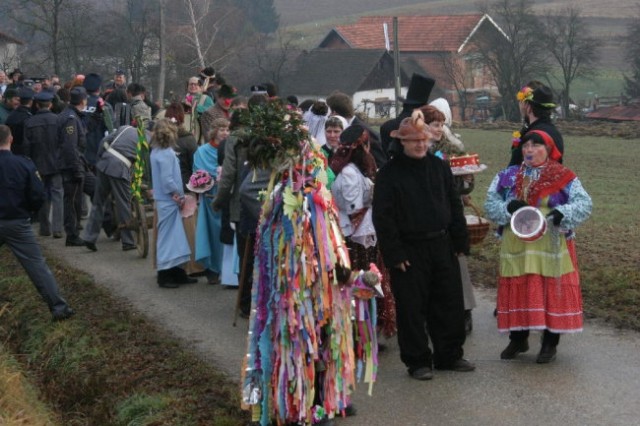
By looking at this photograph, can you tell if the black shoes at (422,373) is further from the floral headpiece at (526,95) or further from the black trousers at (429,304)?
the floral headpiece at (526,95)

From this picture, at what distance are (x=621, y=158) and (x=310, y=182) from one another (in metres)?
21.9

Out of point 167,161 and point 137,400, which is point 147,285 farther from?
point 137,400

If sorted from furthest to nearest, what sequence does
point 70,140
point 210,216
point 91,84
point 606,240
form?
point 91,84 < point 70,140 < point 606,240 < point 210,216

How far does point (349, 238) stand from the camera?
28.2 feet

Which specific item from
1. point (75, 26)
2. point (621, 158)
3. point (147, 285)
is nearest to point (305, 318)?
point (147, 285)

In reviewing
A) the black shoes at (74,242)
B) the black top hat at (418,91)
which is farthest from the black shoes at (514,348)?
the black shoes at (74,242)

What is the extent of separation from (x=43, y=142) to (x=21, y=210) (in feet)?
15.5

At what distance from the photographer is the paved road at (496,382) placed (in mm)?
7000

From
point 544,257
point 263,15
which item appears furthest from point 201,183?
point 263,15

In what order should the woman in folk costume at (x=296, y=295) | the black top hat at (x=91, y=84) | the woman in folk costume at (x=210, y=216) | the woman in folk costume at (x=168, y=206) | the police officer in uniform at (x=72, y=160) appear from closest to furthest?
the woman in folk costume at (x=296, y=295) < the woman in folk costume at (x=210, y=216) < the woman in folk costume at (x=168, y=206) < the police officer in uniform at (x=72, y=160) < the black top hat at (x=91, y=84)

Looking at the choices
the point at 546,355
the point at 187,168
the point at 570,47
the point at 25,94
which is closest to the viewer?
the point at 546,355

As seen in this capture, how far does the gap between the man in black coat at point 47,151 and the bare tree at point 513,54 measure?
40741mm

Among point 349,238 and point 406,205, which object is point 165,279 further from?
point 406,205

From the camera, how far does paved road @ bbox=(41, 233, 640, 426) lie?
7.00 meters
